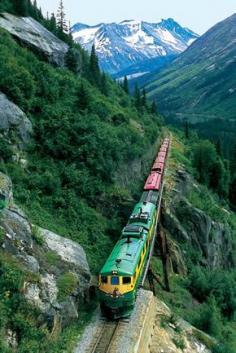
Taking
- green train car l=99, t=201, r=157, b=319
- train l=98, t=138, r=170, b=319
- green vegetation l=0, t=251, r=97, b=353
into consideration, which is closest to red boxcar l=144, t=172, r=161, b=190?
train l=98, t=138, r=170, b=319

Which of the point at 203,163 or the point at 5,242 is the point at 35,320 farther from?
the point at 203,163

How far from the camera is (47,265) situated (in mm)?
23859

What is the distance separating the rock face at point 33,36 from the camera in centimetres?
5528

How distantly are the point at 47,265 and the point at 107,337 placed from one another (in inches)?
183

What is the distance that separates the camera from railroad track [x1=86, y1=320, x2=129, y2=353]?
21.7m

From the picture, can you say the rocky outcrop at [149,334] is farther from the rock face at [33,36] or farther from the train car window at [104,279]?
the rock face at [33,36]

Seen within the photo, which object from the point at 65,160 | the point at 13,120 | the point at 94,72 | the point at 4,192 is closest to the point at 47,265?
the point at 4,192

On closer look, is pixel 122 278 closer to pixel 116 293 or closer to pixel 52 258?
pixel 116 293

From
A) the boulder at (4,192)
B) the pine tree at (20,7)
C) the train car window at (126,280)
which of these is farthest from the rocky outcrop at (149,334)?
the pine tree at (20,7)

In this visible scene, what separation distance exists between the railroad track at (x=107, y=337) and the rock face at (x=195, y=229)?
2143 cm

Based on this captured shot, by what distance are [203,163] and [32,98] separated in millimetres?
39299

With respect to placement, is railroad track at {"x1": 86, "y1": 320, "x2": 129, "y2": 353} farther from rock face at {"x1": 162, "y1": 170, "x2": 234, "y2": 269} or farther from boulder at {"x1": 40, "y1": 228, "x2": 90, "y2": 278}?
rock face at {"x1": 162, "y1": 170, "x2": 234, "y2": 269}

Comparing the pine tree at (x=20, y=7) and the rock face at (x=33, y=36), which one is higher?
the pine tree at (x=20, y=7)

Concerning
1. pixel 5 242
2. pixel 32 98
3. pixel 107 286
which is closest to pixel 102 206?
pixel 32 98
